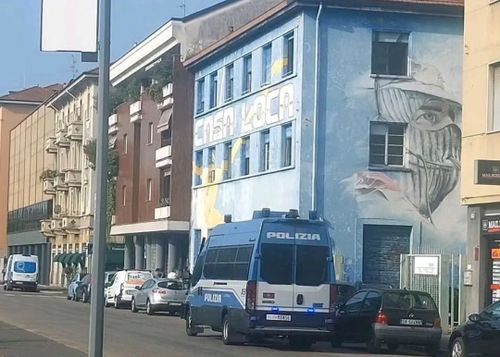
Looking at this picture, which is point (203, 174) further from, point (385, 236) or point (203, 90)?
point (385, 236)

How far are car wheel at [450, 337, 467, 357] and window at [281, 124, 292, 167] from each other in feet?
62.7

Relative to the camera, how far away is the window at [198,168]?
50375mm

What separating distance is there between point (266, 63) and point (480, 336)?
78.4 feet

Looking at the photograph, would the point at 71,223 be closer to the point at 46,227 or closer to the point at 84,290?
the point at 46,227

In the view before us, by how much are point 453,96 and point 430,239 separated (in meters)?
5.07

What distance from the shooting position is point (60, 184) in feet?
272

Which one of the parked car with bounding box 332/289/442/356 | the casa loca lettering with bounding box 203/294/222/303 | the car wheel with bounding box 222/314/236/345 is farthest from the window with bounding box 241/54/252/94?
the car wheel with bounding box 222/314/236/345

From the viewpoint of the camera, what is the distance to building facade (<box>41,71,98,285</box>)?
74.5 metres

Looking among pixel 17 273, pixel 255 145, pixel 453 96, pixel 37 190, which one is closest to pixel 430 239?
pixel 453 96

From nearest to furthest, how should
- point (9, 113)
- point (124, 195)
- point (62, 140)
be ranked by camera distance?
point (124, 195) < point (62, 140) < point (9, 113)

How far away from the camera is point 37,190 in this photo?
9588cm

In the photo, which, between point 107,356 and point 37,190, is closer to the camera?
point 107,356

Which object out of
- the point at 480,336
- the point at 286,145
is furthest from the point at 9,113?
the point at 480,336

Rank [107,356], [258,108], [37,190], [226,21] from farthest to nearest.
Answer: [37,190] → [226,21] → [258,108] → [107,356]
